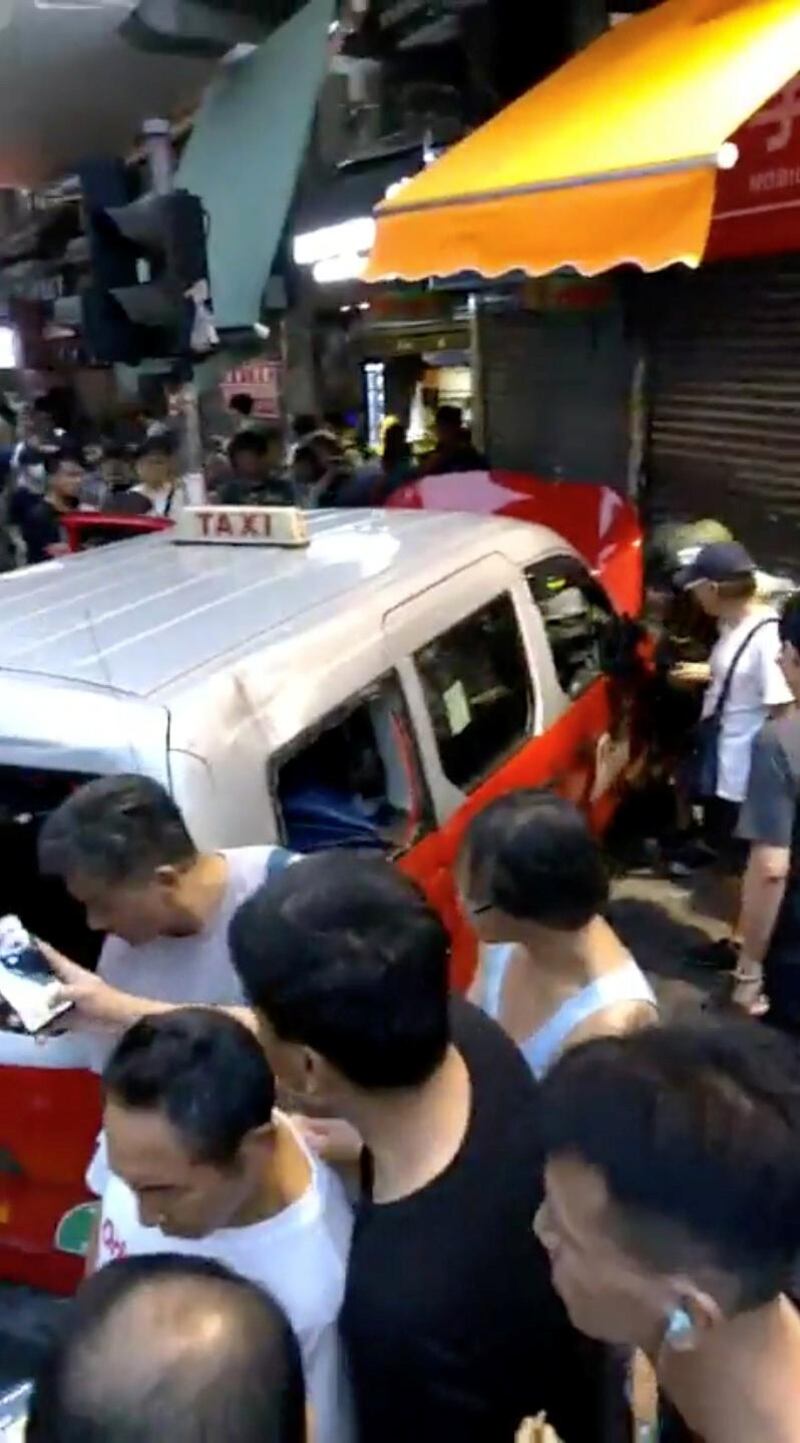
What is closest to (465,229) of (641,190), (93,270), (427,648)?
(641,190)

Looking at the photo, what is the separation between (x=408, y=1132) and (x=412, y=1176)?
5cm

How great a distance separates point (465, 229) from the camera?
554 centimetres

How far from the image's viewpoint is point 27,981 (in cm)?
239

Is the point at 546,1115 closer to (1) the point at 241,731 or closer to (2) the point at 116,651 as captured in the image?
(1) the point at 241,731

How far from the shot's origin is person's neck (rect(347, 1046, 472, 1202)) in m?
1.70

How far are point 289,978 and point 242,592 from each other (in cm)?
201

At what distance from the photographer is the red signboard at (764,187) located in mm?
6090

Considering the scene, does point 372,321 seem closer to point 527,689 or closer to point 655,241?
point 655,241

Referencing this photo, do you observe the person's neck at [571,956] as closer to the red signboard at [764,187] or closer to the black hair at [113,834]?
the black hair at [113,834]

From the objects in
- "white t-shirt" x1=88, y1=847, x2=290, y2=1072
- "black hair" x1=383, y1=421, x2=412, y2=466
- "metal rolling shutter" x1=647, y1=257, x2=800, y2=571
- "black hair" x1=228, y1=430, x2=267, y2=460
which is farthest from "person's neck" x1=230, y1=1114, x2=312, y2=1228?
"black hair" x1=383, y1=421, x2=412, y2=466

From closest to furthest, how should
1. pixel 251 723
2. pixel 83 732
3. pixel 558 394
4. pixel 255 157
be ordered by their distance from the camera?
1. pixel 83 732
2. pixel 251 723
3. pixel 255 157
4. pixel 558 394

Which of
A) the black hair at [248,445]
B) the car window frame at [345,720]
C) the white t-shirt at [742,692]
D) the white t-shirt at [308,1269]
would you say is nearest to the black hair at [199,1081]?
the white t-shirt at [308,1269]

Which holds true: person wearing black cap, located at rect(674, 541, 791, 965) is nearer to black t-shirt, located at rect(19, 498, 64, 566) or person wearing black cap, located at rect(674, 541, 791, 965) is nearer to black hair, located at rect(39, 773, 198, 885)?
black hair, located at rect(39, 773, 198, 885)

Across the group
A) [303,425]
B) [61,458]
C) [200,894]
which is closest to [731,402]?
[200,894]
